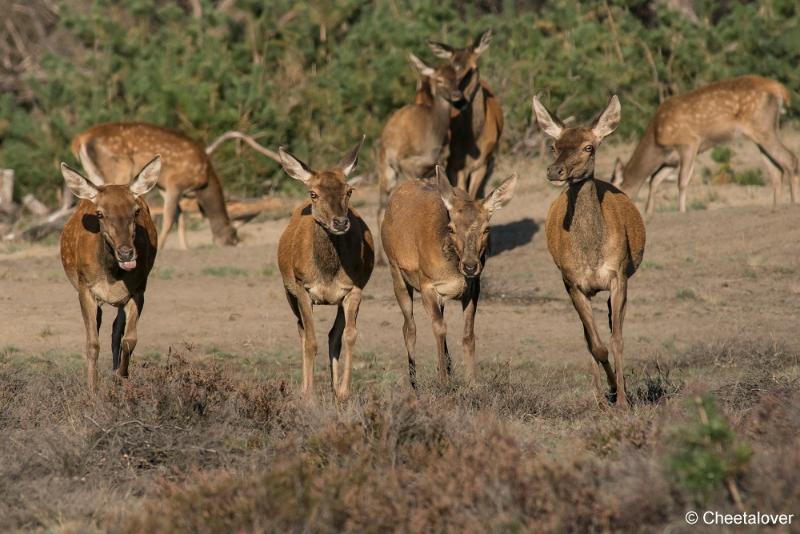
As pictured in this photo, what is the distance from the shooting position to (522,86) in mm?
24484

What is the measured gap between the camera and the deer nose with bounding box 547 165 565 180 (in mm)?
9977

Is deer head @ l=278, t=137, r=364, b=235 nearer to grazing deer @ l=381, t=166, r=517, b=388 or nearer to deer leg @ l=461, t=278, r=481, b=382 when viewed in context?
grazing deer @ l=381, t=166, r=517, b=388

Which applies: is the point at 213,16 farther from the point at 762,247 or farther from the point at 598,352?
the point at 598,352

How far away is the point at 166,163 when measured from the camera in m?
19.2

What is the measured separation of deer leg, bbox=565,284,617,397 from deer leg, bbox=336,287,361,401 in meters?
1.73

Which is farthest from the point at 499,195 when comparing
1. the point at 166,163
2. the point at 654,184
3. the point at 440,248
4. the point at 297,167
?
the point at 654,184

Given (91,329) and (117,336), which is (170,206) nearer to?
(117,336)

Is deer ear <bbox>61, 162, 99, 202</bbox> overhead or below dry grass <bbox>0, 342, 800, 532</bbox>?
overhead

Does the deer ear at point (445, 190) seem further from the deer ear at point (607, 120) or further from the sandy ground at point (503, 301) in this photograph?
the sandy ground at point (503, 301)

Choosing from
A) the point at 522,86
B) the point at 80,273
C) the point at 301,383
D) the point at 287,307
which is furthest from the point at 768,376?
the point at 522,86

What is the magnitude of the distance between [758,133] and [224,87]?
31.3ft

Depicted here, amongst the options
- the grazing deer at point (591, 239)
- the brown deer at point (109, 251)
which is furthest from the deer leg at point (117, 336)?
the grazing deer at point (591, 239)

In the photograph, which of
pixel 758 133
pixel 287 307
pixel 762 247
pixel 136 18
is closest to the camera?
pixel 287 307

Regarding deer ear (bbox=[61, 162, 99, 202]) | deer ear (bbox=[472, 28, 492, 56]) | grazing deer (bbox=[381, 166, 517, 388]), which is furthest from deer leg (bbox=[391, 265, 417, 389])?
deer ear (bbox=[472, 28, 492, 56])
